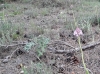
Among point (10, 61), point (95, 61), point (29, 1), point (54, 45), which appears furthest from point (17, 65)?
point (29, 1)

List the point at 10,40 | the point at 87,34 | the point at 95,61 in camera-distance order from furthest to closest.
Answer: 1. the point at 87,34
2. the point at 10,40
3. the point at 95,61

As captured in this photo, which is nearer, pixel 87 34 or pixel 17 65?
pixel 17 65

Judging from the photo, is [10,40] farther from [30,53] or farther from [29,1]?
[29,1]

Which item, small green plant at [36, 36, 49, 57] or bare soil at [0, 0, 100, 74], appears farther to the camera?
small green plant at [36, 36, 49, 57]

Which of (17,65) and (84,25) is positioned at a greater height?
(84,25)

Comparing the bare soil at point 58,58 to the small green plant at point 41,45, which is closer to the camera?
the bare soil at point 58,58

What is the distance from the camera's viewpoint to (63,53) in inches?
127

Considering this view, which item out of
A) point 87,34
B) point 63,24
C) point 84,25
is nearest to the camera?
point 87,34

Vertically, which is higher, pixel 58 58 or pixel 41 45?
pixel 41 45

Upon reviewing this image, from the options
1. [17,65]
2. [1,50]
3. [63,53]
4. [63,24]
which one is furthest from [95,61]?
[63,24]

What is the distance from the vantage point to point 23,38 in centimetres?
405

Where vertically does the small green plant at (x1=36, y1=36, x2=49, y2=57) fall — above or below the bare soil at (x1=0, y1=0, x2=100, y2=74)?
above

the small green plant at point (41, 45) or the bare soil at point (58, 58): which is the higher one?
the small green plant at point (41, 45)

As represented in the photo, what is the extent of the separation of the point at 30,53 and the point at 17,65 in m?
0.28
